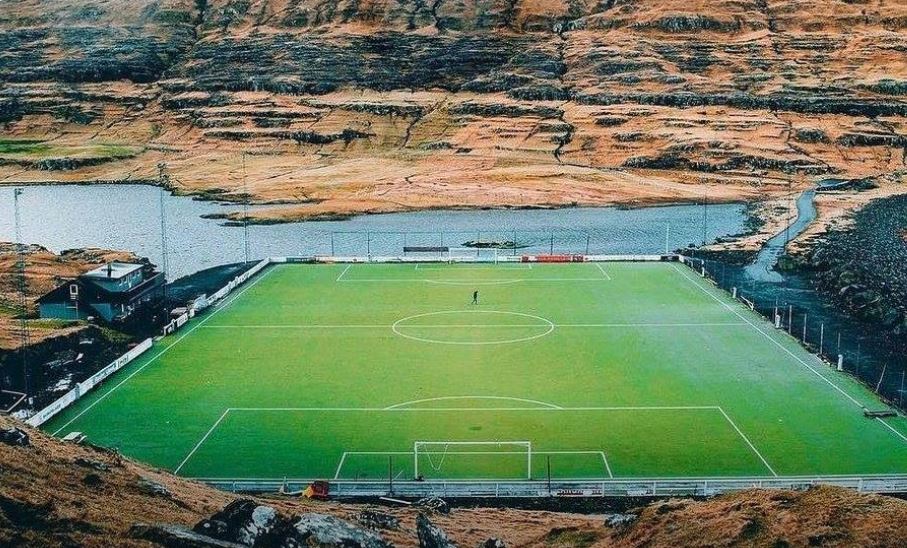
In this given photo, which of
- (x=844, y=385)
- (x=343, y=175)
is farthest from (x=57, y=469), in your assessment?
(x=343, y=175)

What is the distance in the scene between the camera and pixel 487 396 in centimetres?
5603

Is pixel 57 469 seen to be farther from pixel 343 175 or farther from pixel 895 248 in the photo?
pixel 343 175

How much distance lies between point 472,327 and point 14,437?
4129cm

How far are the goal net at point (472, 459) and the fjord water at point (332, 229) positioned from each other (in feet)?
200

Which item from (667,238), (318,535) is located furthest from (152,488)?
(667,238)

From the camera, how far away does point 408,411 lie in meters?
53.6

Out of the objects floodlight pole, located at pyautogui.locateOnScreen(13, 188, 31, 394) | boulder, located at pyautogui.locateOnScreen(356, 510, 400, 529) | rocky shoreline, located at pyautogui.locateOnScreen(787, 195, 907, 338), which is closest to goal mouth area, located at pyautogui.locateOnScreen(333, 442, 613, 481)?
boulder, located at pyautogui.locateOnScreen(356, 510, 400, 529)

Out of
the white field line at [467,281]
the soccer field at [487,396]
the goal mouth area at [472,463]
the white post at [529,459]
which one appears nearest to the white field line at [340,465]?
the goal mouth area at [472,463]

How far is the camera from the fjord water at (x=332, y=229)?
391 ft

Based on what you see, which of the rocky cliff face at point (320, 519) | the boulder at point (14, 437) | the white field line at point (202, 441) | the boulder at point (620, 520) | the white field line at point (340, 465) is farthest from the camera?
the white field line at point (202, 441)

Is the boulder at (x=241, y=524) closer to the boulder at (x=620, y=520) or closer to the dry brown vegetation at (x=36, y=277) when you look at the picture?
the boulder at (x=620, y=520)

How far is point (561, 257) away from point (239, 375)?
48.7 metres

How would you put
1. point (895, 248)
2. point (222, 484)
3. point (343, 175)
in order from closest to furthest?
1. point (222, 484)
2. point (895, 248)
3. point (343, 175)

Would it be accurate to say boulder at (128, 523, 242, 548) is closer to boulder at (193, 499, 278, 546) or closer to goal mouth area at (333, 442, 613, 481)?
boulder at (193, 499, 278, 546)
